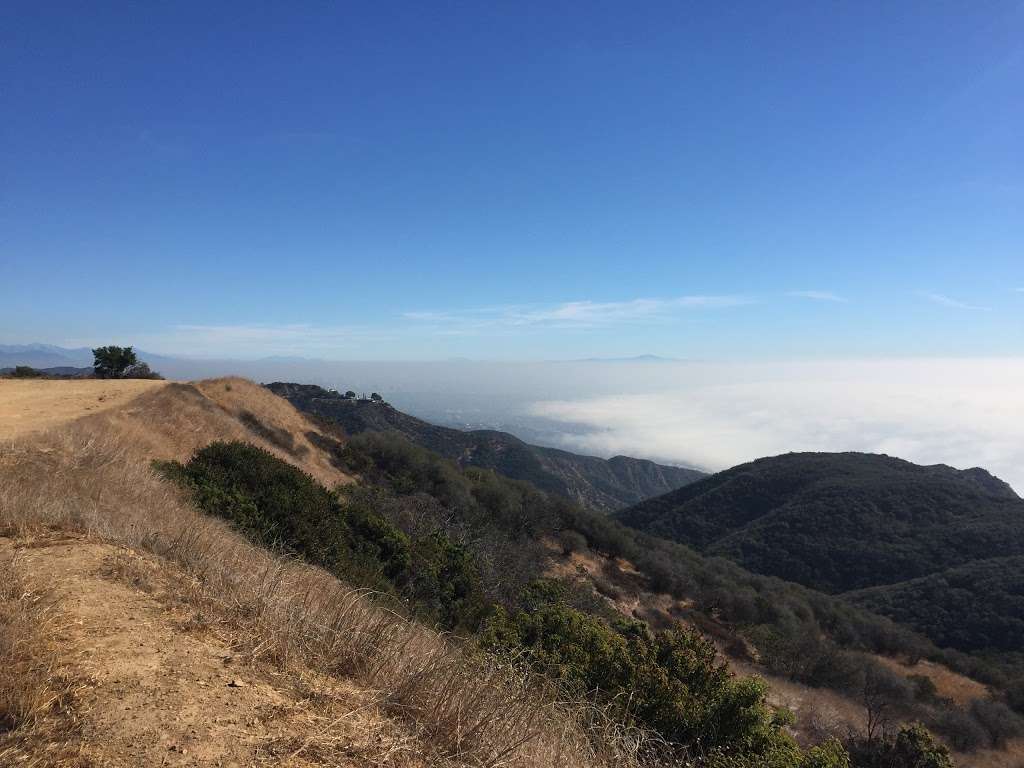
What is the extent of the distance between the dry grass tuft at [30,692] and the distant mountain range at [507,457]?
93.3ft

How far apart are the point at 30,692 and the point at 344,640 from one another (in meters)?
1.45

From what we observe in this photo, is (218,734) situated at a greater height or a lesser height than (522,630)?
greater

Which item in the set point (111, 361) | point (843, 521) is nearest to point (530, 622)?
point (111, 361)

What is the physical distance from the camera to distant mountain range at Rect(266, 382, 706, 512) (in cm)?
5512

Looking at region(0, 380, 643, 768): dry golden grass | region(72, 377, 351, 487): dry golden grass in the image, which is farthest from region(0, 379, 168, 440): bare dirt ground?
region(0, 380, 643, 768): dry golden grass

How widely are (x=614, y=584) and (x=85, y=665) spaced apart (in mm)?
27836

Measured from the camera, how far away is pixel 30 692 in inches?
90.1

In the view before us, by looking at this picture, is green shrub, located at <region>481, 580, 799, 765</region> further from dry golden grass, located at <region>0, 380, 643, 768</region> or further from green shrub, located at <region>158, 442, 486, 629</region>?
green shrub, located at <region>158, 442, 486, 629</region>

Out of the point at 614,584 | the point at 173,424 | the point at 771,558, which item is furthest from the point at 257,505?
the point at 771,558

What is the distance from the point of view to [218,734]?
234 centimetres

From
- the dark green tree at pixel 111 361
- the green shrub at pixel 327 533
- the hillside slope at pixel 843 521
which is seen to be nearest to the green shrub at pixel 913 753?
the green shrub at pixel 327 533

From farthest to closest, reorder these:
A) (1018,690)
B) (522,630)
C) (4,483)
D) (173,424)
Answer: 1. (1018,690)
2. (173,424)
3. (522,630)
4. (4,483)

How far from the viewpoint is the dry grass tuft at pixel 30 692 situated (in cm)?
207

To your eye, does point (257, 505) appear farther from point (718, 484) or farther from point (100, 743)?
point (718, 484)
